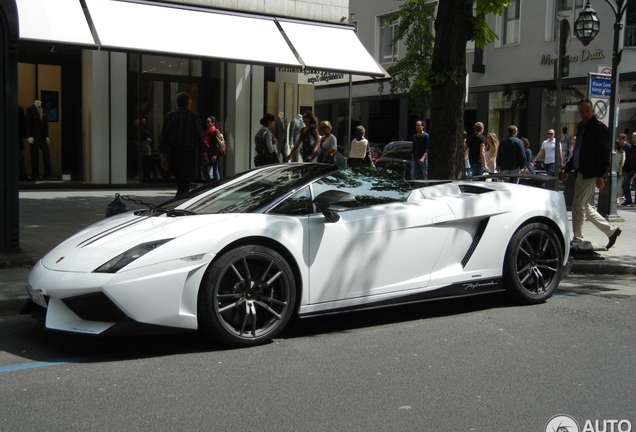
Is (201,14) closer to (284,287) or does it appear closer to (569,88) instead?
(284,287)

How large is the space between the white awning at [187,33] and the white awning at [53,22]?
9.0 inches

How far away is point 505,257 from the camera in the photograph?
6.21m

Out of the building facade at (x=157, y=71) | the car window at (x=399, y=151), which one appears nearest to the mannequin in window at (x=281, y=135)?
the building facade at (x=157, y=71)

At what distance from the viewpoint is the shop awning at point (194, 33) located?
436 inches

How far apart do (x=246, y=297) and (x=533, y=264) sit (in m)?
2.81

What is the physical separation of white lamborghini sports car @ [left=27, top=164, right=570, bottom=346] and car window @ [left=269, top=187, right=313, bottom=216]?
0.04ft

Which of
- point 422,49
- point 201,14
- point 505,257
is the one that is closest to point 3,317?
point 505,257

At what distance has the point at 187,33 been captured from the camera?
40.8ft

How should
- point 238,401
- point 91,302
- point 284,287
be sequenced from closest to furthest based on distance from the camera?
point 238,401 < point 91,302 < point 284,287

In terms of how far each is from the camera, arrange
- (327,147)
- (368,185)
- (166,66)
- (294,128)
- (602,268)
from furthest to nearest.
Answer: (294,128), (166,66), (327,147), (602,268), (368,185)

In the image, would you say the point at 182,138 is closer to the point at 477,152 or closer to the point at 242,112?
the point at 477,152

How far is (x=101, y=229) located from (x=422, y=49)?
23.3 m

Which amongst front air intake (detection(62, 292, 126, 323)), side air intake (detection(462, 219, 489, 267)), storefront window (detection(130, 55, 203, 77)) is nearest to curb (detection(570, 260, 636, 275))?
side air intake (detection(462, 219, 489, 267))

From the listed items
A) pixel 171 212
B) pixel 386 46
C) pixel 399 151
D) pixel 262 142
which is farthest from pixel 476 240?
pixel 386 46
